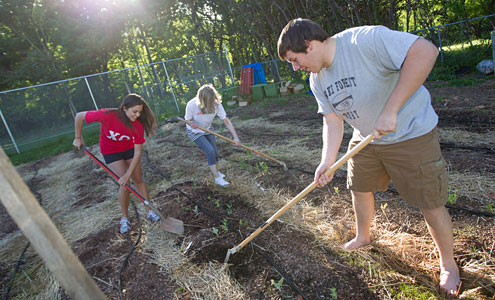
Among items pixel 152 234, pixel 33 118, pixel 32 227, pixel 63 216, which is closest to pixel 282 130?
pixel 152 234

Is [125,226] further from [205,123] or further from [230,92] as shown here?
[230,92]

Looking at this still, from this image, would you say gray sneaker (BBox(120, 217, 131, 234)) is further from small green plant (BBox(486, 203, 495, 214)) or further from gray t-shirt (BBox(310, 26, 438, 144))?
small green plant (BBox(486, 203, 495, 214))

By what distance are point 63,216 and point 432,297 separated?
505cm

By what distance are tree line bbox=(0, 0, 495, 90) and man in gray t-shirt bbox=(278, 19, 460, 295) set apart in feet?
36.0

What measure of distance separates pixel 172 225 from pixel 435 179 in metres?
2.71

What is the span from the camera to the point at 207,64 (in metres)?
13.7

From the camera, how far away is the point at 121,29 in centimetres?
1856

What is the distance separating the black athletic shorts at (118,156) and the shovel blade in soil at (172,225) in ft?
3.14

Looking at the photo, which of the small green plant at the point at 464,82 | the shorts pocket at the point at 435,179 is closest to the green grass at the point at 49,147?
the shorts pocket at the point at 435,179

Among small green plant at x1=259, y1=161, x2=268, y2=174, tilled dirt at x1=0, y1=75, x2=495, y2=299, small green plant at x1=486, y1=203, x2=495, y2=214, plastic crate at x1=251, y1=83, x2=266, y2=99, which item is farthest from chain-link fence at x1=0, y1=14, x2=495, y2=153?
small green plant at x1=486, y1=203, x2=495, y2=214

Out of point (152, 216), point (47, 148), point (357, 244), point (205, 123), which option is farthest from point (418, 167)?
point (47, 148)

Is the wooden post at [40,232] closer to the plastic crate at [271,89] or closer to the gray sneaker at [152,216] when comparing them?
the gray sneaker at [152,216]

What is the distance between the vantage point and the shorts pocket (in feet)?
5.51

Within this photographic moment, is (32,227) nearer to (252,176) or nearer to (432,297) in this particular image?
(432,297)
